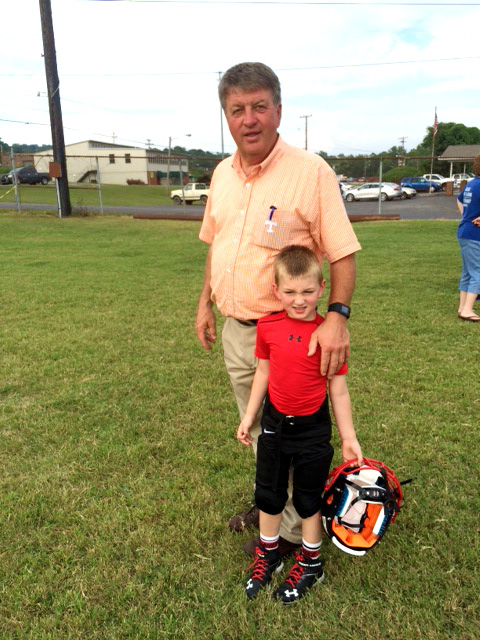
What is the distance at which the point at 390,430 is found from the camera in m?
3.43

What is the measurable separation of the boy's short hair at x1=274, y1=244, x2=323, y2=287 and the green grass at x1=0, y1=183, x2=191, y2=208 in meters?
23.9

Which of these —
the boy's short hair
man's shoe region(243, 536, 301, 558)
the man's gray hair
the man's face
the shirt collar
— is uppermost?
the man's gray hair

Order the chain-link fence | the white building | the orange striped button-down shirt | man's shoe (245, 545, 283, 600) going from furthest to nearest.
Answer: the white building
the chain-link fence
man's shoe (245, 545, 283, 600)
the orange striped button-down shirt

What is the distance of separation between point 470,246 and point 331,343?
15.1 feet

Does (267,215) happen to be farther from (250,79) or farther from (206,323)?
(206,323)

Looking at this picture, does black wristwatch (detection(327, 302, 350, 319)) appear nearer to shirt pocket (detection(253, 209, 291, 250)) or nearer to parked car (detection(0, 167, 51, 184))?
shirt pocket (detection(253, 209, 291, 250))

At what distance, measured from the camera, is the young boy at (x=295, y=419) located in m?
2.03

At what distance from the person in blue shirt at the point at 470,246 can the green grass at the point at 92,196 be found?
831 inches

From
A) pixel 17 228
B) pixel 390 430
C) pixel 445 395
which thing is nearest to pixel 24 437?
pixel 390 430

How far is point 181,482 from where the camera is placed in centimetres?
296

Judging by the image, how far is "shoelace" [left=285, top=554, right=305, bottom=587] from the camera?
2.20 metres

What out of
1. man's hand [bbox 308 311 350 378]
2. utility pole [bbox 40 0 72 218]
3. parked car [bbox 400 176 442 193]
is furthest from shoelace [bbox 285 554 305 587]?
parked car [bbox 400 176 442 193]

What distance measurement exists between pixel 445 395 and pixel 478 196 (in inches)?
109

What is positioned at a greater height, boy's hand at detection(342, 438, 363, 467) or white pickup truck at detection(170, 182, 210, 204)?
white pickup truck at detection(170, 182, 210, 204)
